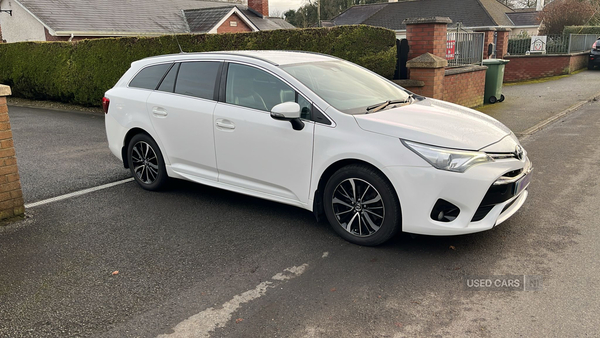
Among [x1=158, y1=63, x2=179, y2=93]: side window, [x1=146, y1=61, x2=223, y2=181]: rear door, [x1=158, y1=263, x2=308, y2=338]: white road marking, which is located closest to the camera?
[x1=158, y1=263, x2=308, y2=338]: white road marking

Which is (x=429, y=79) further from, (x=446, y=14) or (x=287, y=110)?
(x=446, y=14)

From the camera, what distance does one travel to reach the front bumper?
3.88 metres

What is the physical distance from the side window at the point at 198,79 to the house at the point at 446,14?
32.1 m

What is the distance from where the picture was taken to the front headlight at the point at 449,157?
3.89 m

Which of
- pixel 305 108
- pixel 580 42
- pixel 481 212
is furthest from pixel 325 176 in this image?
pixel 580 42

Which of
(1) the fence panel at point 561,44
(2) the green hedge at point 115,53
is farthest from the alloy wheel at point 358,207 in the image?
(1) the fence panel at point 561,44

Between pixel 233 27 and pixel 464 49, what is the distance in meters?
18.4

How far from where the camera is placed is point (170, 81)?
226 inches

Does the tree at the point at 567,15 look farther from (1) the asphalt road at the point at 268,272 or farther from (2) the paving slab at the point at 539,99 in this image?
(1) the asphalt road at the point at 268,272

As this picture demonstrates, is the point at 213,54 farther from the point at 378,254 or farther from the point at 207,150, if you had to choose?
the point at 378,254

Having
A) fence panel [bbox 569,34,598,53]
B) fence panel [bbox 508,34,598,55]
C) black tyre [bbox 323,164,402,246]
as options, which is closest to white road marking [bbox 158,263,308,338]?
black tyre [bbox 323,164,402,246]

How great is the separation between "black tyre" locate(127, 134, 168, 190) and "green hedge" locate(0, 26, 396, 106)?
377cm

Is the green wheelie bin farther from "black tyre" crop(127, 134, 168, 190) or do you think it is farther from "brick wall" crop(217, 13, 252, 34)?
"brick wall" crop(217, 13, 252, 34)

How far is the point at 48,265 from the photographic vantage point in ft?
13.7
